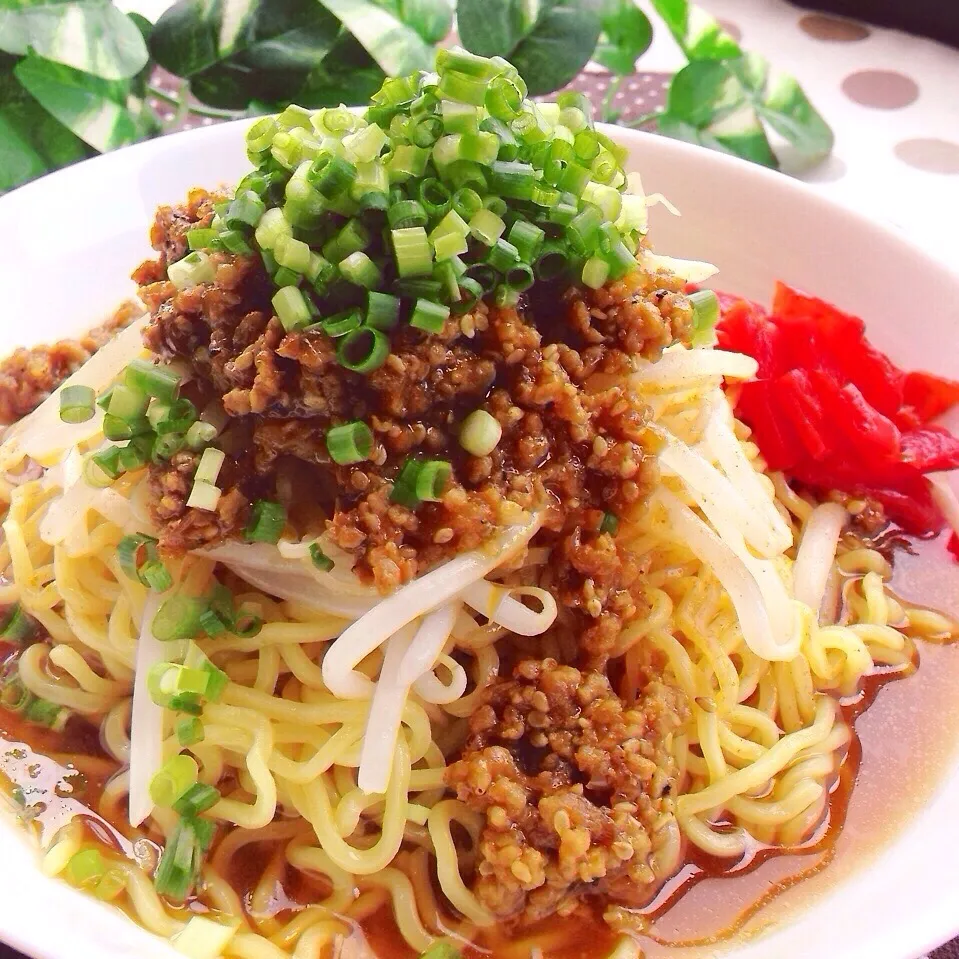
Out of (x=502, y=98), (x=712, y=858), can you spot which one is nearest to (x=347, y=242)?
(x=502, y=98)

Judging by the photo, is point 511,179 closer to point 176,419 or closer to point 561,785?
point 176,419

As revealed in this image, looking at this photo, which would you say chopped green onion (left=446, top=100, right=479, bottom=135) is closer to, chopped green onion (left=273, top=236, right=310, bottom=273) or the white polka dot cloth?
chopped green onion (left=273, top=236, right=310, bottom=273)

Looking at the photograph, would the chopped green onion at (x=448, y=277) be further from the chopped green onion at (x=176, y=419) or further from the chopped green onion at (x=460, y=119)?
the chopped green onion at (x=176, y=419)

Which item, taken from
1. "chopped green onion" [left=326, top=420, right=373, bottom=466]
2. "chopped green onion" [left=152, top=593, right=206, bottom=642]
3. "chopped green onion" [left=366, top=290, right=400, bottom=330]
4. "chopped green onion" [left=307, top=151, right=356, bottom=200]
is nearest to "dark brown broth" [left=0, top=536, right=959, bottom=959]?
"chopped green onion" [left=152, top=593, right=206, bottom=642]

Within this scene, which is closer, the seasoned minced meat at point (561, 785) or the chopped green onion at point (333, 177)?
the chopped green onion at point (333, 177)

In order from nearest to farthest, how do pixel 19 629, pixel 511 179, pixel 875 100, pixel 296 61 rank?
pixel 511 179 → pixel 19 629 → pixel 296 61 → pixel 875 100

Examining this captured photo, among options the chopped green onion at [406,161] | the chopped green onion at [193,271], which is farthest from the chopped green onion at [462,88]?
the chopped green onion at [193,271]

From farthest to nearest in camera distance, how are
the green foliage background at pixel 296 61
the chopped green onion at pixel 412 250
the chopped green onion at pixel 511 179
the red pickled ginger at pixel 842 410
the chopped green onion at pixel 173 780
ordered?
the green foliage background at pixel 296 61 < the red pickled ginger at pixel 842 410 < the chopped green onion at pixel 173 780 < the chopped green onion at pixel 511 179 < the chopped green onion at pixel 412 250
